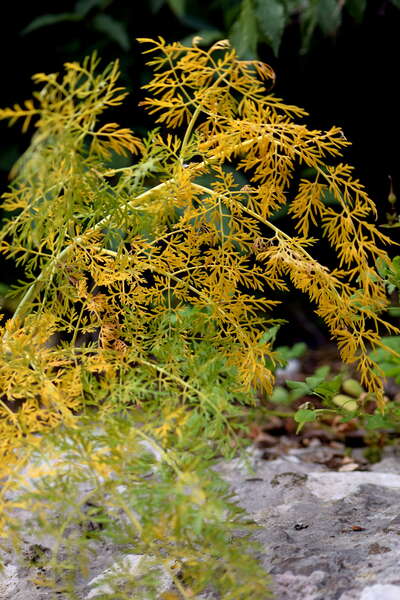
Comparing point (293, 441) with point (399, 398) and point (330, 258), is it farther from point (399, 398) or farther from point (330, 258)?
point (330, 258)

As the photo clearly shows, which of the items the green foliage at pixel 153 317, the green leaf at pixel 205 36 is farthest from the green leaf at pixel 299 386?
the green leaf at pixel 205 36

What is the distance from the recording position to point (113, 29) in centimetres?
296

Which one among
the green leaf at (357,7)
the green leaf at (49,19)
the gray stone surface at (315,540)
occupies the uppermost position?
the green leaf at (357,7)

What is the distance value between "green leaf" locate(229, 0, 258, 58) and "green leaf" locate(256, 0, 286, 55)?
4 cm

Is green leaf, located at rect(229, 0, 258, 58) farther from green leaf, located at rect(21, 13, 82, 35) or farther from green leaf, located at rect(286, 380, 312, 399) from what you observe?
green leaf, located at rect(286, 380, 312, 399)

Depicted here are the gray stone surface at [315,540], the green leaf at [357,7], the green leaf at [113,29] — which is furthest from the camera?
the green leaf at [113,29]

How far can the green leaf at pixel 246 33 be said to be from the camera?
8.32 feet

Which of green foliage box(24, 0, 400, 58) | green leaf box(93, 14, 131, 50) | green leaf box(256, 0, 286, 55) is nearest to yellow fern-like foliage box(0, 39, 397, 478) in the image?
green foliage box(24, 0, 400, 58)

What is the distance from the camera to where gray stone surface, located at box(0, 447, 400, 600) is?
2.95 ft

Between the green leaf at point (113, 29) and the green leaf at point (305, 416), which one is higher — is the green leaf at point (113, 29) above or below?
above

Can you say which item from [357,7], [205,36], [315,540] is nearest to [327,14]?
[357,7]

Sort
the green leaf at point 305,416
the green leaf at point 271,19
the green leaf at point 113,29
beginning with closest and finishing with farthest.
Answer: the green leaf at point 305,416 < the green leaf at point 271,19 < the green leaf at point 113,29

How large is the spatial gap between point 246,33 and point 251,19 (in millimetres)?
109

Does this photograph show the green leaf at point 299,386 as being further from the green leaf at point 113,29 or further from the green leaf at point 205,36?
the green leaf at point 113,29
